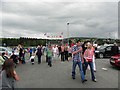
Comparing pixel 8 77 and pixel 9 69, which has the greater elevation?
pixel 9 69

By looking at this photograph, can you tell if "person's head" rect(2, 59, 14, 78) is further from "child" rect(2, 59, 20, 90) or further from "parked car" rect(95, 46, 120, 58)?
"parked car" rect(95, 46, 120, 58)

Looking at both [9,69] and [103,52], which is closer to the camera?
[9,69]

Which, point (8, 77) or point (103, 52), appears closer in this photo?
point (8, 77)

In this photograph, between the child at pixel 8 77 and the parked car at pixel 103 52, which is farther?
the parked car at pixel 103 52

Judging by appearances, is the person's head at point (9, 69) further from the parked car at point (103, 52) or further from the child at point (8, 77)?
the parked car at point (103, 52)

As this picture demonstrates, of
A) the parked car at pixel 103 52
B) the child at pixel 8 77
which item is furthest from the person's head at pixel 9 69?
the parked car at pixel 103 52

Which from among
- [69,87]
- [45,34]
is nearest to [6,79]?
[69,87]

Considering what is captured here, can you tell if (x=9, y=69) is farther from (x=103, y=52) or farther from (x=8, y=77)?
(x=103, y=52)

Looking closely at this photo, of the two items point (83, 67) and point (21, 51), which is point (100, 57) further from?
point (83, 67)

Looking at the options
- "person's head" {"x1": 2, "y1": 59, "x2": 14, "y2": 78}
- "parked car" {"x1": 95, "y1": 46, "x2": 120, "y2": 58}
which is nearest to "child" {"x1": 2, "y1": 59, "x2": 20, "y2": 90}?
"person's head" {"x1": 2, "y1": 59, "x2": 14, "y2": 78}

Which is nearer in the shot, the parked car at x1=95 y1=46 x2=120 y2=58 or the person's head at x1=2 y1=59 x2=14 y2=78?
the person's head at x1=2 y1=59 x2=14 y2=78

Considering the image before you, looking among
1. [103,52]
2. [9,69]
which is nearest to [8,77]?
[9,69]

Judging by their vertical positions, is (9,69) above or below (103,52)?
above

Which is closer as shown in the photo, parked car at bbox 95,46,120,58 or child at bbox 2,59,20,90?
child at bbox 2,59,20,90
